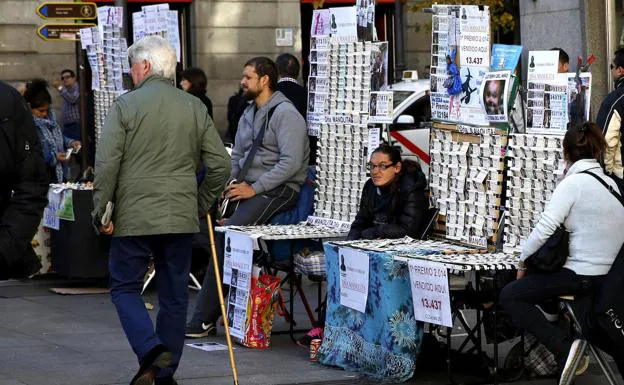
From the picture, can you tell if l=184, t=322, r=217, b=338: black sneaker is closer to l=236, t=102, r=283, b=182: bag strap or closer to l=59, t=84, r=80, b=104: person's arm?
l=236, t=102, r=283, b=182: bag strap

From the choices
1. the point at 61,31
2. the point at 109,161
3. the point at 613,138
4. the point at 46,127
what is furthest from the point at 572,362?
the point at 61,31

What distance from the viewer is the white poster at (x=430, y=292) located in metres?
7.57

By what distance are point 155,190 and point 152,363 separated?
0.92 metres

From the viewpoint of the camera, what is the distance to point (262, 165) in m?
9.84

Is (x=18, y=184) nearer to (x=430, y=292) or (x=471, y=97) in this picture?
(x=430, y=292)

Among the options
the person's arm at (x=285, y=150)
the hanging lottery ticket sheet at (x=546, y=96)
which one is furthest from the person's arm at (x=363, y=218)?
the hanging lottery ticket sheet at (x=546, y=96)

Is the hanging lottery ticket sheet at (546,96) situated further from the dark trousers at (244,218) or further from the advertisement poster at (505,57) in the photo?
the dark trousers at (244,218)

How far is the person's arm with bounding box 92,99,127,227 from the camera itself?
Answer: 24.7 ft

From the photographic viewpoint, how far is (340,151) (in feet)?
31.8

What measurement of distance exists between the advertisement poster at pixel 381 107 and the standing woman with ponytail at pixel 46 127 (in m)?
4.54

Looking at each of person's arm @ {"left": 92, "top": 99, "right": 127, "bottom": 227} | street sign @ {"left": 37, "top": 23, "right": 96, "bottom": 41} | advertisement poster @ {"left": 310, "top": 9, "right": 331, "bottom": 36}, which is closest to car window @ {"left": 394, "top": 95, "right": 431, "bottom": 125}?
street sign @ {"left": 37, "top": 23, "right": 96, "bottom": 41}

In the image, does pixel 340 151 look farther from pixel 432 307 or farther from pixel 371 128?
pixel 432 307

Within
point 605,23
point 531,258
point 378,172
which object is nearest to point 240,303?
point 378,172

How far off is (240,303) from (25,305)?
8.89 feet
